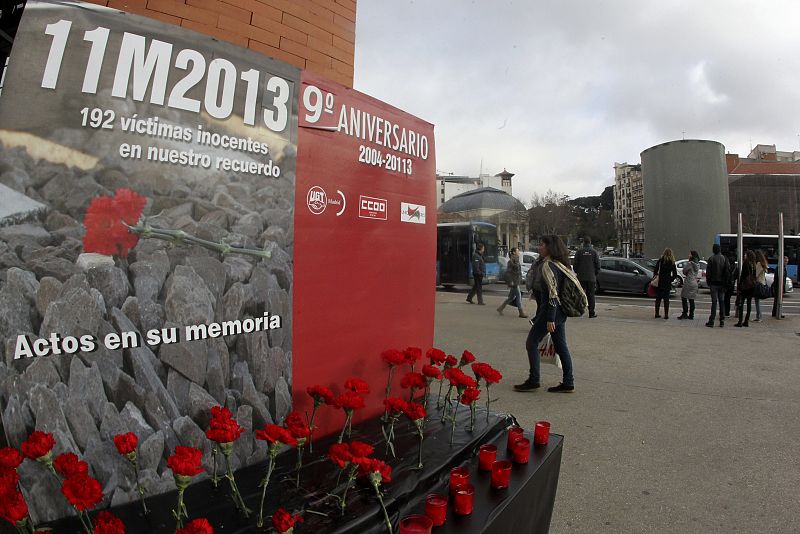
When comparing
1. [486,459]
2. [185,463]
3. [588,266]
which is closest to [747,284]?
[588,266]

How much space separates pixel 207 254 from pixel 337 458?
92 centimetres

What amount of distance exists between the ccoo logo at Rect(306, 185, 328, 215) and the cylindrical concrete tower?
48.7 metres

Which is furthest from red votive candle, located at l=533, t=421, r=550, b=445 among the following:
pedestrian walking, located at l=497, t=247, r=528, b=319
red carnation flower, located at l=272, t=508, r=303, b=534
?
pedestrian walking, located at l=497, t=247, r=528, b=319

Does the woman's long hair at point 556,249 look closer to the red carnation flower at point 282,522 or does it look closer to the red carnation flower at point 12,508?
the red carnation flower at point 282,522

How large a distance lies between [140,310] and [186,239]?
300 mm

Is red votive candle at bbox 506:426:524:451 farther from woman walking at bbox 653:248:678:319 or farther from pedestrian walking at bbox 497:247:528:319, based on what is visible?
woman walking at bbox 653:248:678:319

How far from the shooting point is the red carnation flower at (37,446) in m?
1.29

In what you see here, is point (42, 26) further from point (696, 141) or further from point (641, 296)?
point (696, 141)

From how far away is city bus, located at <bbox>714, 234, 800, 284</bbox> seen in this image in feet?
76.3

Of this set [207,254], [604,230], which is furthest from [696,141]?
[207,254]

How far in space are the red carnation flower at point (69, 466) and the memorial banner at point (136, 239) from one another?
0.47 ft

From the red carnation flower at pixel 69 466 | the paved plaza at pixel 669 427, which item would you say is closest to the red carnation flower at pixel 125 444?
the red carnation flower at pixel 69 466

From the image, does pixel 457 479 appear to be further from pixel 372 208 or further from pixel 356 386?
pixel 372 208

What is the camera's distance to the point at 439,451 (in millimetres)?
2217
